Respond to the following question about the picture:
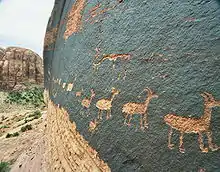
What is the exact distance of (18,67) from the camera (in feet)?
88.3

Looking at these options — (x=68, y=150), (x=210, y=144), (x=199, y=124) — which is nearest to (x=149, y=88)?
(x=199, y=124)

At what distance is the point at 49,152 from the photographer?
5.71m

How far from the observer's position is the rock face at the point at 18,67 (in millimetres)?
26562

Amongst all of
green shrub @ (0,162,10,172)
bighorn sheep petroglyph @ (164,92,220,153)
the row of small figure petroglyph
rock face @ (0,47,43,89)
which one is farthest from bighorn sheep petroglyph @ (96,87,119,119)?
rock face @ (0,47,43,89)

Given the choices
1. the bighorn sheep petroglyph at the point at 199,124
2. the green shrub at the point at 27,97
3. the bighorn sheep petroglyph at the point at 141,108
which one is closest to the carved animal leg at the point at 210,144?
the bighorn sheep petroglyph at the point at 199,124

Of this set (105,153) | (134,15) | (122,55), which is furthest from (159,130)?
(134,15)

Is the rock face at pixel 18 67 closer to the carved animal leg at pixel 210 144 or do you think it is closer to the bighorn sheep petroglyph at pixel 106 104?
the bighorn sheep petroglyph at pixel 106 104

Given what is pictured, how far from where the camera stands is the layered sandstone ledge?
3.62 meters

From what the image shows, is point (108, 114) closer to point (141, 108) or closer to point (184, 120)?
point (141, 108)

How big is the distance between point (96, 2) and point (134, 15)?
1.03m

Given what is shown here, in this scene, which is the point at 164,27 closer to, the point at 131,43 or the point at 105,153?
the point at 131,43

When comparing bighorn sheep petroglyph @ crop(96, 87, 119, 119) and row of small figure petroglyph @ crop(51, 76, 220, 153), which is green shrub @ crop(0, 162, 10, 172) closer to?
bighorn sheep petroglyph @ crop(96, 87, 119, 119)

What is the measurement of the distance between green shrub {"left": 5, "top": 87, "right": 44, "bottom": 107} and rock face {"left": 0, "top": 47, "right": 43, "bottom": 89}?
5.28 feet

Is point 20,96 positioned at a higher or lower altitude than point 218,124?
lower
